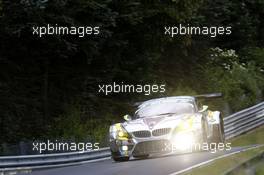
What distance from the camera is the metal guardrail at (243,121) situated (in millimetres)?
22641

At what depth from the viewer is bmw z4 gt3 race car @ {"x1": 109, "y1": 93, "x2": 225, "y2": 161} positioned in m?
14.0

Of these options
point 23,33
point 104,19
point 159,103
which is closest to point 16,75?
point 23,33

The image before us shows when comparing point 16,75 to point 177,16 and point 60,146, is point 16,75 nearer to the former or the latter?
point 60,146

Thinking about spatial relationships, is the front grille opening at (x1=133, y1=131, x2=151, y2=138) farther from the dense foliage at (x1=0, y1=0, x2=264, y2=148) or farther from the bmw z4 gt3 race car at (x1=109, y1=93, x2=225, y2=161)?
the dense foliage at (x1=0, y1=0, x2=264, y2=148)

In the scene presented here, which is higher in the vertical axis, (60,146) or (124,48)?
(124,48)

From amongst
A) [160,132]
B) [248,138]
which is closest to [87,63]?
[248,138]

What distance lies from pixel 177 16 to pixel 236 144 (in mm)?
4375

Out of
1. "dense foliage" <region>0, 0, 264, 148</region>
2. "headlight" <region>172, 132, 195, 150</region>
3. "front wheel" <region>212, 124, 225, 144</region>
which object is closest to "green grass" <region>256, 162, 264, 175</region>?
"headlight" <region>172, 132, 195, 150</region>

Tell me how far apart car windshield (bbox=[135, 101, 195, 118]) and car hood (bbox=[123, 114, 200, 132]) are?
44cm

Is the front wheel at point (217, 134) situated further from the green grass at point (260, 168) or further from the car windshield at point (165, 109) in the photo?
the green grass at point (260, 168)

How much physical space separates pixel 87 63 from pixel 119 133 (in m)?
7.08

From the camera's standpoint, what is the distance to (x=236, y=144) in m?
21.4

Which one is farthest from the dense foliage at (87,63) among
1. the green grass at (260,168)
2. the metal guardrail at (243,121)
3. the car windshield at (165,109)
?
the green grass at (260,168)

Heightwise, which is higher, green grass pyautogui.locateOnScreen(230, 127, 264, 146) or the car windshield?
the car windshield
